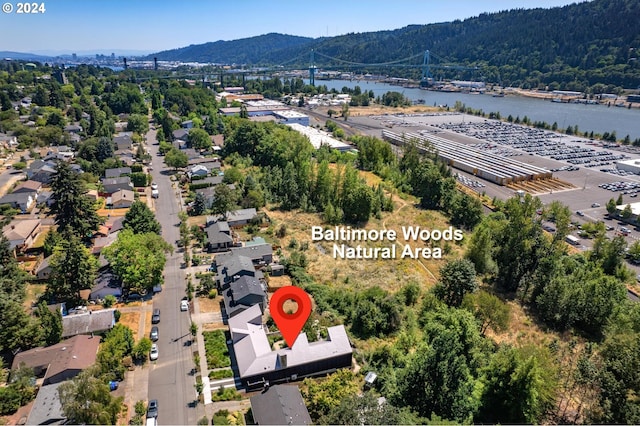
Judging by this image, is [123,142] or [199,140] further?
[199,140]

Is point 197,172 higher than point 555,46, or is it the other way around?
point 555,46

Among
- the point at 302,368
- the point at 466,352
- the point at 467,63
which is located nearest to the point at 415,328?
the point at 466,352

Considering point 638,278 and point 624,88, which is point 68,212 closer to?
point 638,278

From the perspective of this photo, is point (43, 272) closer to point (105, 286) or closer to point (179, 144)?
point (105, 286)

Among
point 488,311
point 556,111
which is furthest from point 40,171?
point 556,111

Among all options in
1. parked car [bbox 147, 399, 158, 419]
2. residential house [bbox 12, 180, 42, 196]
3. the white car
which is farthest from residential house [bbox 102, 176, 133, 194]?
parked car [bbox 147, 399, 158, 419]

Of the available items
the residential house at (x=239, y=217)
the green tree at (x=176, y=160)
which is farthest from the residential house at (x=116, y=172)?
the residential house at (x=239, y=217)
